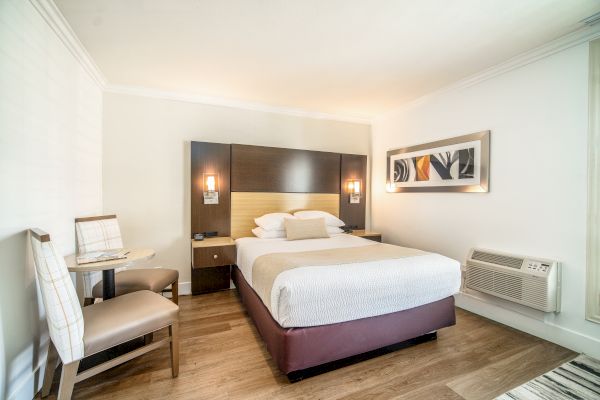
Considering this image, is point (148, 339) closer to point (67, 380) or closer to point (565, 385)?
point (67, 380)

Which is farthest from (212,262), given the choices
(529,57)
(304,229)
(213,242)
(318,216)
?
(529,57)

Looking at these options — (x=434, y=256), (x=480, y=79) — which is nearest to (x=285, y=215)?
(x=434, y=256)

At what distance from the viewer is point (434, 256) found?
2.34 meters

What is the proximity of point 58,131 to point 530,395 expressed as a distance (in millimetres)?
4005

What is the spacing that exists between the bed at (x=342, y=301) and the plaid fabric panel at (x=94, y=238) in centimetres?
149

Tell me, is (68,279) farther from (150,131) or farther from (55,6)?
(150,131)

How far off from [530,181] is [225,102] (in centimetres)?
370

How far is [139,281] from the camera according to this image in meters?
2.33

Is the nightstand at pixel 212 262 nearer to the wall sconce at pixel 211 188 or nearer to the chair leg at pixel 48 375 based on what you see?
the wall sconce at pixel 211 188

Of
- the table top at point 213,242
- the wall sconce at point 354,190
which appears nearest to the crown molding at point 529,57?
the wall sconce at point 354,190

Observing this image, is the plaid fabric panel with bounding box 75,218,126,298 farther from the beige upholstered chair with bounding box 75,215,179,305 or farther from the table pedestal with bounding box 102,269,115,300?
the table pedestal with bounding box 102,269,115,300

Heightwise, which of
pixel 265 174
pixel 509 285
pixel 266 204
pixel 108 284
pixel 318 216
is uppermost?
pixel 265 174

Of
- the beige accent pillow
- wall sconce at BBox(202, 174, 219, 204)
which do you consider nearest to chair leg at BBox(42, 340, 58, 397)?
wall sconce at BBox(202, 174, 219, 204)

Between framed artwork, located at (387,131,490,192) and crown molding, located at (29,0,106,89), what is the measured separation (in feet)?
12.9
